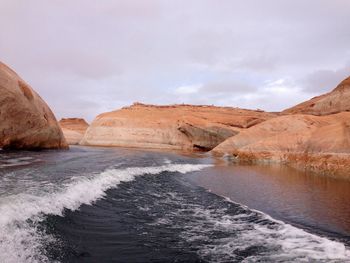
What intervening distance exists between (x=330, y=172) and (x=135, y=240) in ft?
46.9

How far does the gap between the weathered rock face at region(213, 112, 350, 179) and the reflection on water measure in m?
2.20

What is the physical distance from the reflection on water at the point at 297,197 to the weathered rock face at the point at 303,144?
220 centimetres

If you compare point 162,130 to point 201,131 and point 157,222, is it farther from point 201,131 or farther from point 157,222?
point 157,222

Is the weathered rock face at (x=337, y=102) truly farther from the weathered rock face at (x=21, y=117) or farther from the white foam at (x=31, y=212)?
the white foam at (x=31, y=212)

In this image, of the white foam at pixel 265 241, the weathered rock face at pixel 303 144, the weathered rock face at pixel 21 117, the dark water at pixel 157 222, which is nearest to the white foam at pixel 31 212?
the dark water at pixel 157 222

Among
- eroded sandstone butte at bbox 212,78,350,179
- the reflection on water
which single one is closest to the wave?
the reflection on water

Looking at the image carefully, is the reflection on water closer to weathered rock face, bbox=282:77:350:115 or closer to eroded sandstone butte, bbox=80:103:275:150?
weathered rock face, bbox=282:77:350:115

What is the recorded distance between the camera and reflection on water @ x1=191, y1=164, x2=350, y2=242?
27.2 feet

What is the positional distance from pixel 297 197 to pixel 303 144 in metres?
12.3

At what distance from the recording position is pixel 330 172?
58.9 ft

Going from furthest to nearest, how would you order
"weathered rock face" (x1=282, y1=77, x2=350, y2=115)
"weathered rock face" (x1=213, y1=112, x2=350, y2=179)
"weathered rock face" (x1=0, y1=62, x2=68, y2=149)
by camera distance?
"weathered rock face" (x1=282, y1=77, x2=350, y2=115)
"weathered rock face" (x1=0, y1=62, x2=68, y2=149)
"weathered rock face" (x1=213, y1=112, x2=350, y2=179)

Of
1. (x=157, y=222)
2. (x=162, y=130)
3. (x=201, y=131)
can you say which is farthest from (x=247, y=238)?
(x=162, y=130)

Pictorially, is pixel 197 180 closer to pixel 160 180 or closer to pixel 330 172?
pixel 160 180

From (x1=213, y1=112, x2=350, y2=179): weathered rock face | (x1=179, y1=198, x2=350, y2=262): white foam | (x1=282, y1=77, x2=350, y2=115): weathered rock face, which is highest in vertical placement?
(x1=282, y1=77, x2=350, y2=115): weathered rock face
